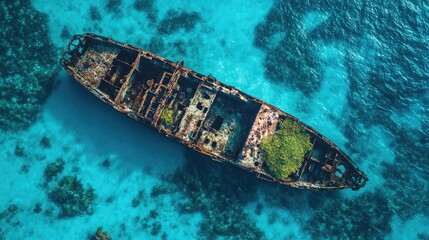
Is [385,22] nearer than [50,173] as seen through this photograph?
No

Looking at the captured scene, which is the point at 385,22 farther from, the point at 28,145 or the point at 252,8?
the point at 28,145

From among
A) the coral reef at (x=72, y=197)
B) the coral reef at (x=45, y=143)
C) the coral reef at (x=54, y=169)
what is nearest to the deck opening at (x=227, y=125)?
the coral reef at (x=72, y=197)

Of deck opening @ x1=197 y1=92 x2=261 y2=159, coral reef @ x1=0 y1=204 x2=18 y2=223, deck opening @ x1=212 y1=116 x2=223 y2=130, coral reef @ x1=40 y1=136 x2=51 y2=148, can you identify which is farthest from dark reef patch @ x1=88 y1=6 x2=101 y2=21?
coral reef @ x1=0 y1=204 x2=18 y2=223

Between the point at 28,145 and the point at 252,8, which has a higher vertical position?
the point at 252,8

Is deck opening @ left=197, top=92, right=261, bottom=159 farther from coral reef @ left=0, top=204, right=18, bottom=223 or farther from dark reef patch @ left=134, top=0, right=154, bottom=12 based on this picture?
coral reef @ left=0, top=204, right=18, bottom=223

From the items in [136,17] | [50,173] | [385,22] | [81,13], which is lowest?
[50,173]

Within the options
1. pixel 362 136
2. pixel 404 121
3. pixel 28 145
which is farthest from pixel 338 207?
pixel 28 145
